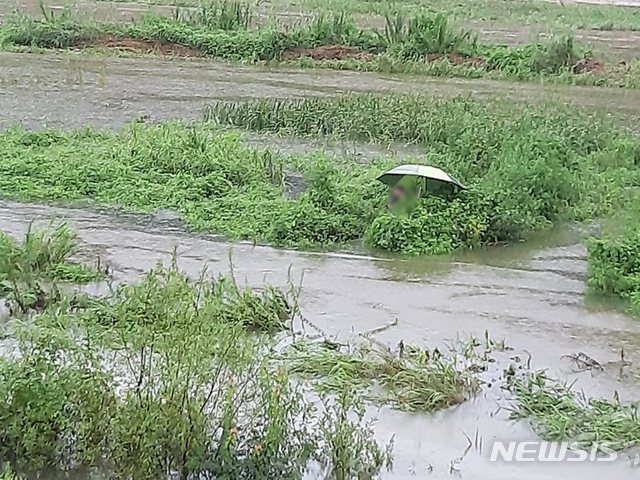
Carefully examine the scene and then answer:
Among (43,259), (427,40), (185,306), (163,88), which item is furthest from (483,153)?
(427,40)

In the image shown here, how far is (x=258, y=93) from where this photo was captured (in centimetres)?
1429

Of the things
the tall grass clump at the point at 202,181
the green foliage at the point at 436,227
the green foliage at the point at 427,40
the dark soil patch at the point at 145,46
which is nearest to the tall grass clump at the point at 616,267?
the green foliage at the point at 436,227

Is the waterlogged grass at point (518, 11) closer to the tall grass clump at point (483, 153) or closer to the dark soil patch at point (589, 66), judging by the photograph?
the dark soil patch at point (589, 66)

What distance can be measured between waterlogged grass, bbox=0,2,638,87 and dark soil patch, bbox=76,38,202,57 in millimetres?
101

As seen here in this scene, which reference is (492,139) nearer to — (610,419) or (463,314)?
(463,314)

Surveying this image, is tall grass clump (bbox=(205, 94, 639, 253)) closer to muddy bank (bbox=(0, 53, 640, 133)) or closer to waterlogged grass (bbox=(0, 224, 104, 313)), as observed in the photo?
muddy bank (bbox=(0, 53, 640, 133))

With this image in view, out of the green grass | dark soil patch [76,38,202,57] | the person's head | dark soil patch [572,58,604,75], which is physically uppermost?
the person's head

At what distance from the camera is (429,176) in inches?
307

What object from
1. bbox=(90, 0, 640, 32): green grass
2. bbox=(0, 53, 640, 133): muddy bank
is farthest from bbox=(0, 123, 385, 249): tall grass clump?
bbox=(90, 0, 640, 32): green grass

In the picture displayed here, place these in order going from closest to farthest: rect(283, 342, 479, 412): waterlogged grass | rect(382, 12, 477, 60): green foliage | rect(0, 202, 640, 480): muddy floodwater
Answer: rect(0, 202, 640, 480): muddy floodwater < rect(283, 342, 479, 412): waterlogged grass < rect(382, 12, 477, 60): green foliage

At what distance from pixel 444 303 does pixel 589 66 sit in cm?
1094

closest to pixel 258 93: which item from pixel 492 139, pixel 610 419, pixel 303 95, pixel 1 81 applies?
pixel 303 95

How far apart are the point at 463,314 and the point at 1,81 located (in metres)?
10.1

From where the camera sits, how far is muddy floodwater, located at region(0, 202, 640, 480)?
4852mm
